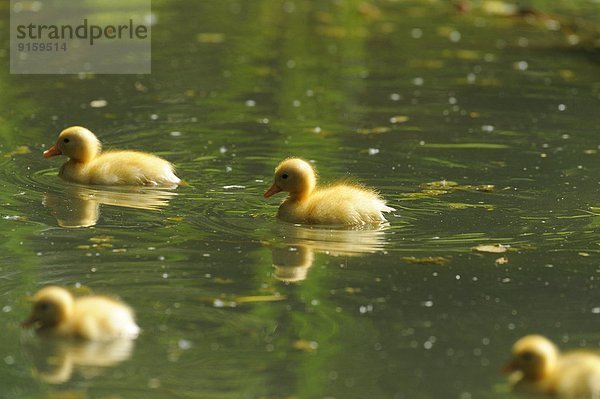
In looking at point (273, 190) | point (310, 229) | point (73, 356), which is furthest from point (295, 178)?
point (73, 356)

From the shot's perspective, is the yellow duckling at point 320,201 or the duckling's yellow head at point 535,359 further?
the yellow duckling at point 320,201

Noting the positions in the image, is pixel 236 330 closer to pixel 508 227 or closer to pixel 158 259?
pixel 158 259

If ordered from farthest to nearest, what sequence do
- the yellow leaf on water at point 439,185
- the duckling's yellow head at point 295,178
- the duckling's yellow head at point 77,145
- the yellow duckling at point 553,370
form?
the duckling's yellow head at point 77,145
the yellow leaf on water at point 439,185
the duckling's yellow head at point 295,178
the yellow duckling at point 553,370

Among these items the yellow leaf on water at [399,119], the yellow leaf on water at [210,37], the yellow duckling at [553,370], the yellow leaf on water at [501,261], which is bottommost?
the yellow duckling at [553,370]

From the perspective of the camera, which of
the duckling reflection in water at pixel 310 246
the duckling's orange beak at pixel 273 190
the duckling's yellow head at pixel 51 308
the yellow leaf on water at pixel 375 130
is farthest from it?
the yellow leaf on water at pixel 375 130

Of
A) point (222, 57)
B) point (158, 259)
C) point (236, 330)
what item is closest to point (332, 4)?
Result: point (222, 57)

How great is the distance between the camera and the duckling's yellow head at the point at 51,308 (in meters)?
5.46

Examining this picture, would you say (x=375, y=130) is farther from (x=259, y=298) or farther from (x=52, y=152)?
(x=259, y=298)

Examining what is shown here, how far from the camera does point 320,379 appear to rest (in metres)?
5.18

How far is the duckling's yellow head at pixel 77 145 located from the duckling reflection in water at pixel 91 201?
0.83ft

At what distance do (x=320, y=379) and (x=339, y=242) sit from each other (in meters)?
2.02

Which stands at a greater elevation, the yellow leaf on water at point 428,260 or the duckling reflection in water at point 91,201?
the duckling reflection in water at point 91,201

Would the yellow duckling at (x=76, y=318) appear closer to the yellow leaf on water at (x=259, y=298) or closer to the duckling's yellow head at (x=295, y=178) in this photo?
the yellow leaf on water at (x=259, y=298)

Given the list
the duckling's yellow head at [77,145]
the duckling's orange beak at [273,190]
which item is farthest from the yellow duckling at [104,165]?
the duckling's orange beak at [273,190]
